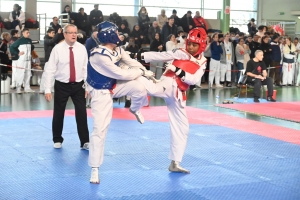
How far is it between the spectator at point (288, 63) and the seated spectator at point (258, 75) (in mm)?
6221

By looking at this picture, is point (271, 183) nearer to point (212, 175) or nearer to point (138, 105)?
point (212, 175)

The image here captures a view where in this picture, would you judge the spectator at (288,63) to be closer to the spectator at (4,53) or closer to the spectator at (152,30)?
the spectator at (152,30)

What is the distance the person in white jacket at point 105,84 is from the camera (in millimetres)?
5762

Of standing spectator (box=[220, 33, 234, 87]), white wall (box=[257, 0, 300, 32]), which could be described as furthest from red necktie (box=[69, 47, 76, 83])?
white wall (box=[257, 0, 300, 32])

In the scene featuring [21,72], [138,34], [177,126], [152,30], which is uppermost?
[152,30]

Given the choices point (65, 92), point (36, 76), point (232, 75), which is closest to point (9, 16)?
point (36, 76)

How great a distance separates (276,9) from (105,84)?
2541 cm

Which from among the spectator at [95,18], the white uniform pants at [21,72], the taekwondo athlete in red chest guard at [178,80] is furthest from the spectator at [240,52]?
the taekwondo athlete in red chest guard at [178,80]

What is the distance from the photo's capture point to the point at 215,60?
61.2 feet

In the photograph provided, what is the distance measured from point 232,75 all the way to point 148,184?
14439mm

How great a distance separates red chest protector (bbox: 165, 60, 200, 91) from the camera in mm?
6188

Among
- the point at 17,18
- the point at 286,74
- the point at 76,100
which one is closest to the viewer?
the point at 76,100

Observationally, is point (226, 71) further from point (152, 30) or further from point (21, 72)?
point (21, 72)

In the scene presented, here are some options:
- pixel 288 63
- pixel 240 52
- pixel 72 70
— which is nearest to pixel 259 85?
pixel 240 52
